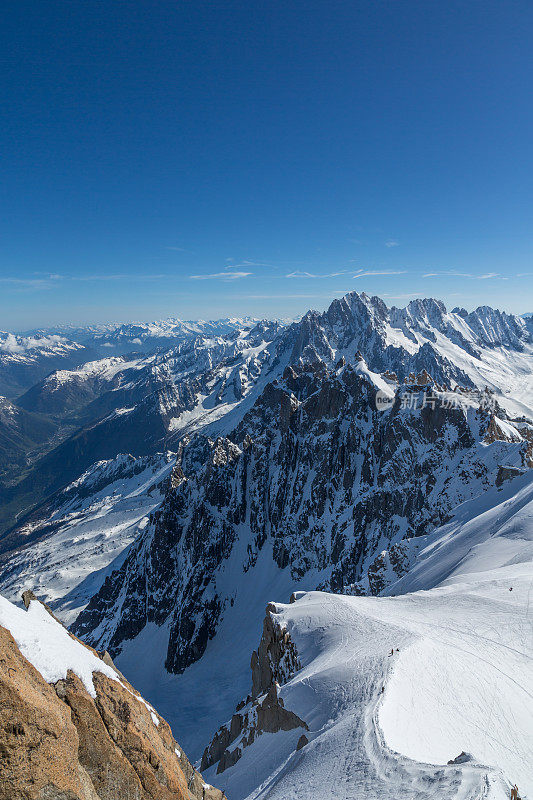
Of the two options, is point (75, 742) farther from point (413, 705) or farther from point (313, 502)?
point (313, 502)

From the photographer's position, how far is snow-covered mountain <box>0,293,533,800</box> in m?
20.0

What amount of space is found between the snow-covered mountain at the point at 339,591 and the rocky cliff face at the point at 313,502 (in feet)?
1.64

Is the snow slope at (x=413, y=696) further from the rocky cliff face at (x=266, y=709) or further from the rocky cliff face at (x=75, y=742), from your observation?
the rocky cliff face at (x=75, y=742)

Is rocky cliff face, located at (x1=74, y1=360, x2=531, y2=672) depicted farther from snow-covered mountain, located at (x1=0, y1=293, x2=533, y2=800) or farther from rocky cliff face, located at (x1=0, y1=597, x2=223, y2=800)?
rocky cliff face, located at (x1=0, y1=597, x2=223, y2=800)

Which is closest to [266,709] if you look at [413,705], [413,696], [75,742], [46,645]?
[413,696]

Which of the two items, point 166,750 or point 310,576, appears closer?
point 166,750

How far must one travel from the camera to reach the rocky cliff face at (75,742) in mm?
9102

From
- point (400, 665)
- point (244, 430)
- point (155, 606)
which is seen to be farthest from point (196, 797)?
point (244, 430)

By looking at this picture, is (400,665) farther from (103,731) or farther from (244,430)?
(244,430)

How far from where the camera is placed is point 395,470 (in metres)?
86.4

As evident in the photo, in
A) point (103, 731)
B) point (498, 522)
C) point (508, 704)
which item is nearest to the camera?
point (103, 731)

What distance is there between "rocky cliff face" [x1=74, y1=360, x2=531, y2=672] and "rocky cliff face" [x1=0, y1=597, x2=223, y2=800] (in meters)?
52.8

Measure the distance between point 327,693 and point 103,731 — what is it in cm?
1957

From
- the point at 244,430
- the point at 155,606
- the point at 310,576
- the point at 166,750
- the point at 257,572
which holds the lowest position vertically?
the point at 155,606
